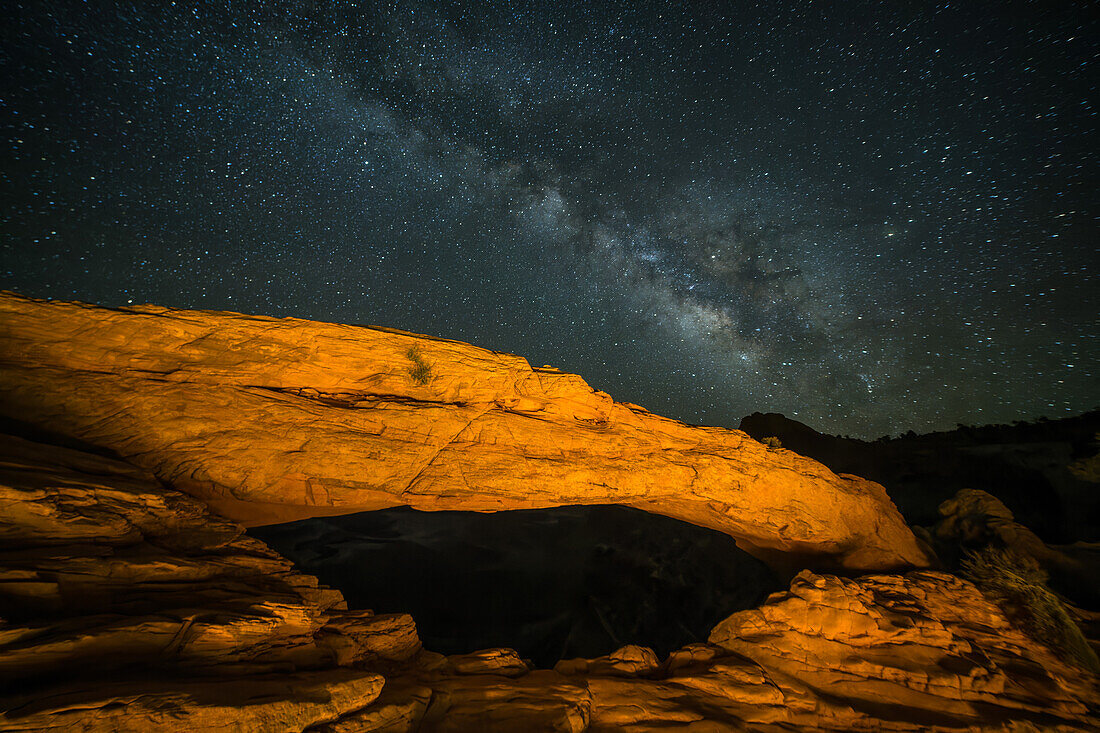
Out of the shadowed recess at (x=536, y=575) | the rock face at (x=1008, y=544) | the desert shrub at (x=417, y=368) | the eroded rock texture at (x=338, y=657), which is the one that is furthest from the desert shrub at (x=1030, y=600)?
the desert shrub at (x=417, y=368)

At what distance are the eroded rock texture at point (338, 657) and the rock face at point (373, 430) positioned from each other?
152 centimetres

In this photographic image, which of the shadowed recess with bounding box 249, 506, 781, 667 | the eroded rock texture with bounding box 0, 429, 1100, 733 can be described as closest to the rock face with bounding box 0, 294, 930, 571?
the eroded rock texture with bounding box 0, 429, 1100, 733

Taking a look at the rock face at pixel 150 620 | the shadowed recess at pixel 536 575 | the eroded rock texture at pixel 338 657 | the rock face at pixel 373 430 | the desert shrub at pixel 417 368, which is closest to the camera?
the rock face at pixel 150 620

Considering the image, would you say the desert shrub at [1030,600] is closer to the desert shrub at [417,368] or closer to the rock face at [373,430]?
the rock face at [373,430]

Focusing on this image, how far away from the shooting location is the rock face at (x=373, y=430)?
8.83 meters

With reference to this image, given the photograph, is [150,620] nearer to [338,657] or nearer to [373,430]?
[338,657]

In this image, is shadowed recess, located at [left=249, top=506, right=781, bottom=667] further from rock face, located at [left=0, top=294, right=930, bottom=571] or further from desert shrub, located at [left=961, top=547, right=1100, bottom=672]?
rock face, located at [left=0, top=294, right=930, bottom=571]

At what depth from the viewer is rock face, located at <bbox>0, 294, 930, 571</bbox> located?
29.0 ft

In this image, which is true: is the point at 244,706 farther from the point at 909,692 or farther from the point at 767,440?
the point at 767,440

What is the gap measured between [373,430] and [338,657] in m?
5.04

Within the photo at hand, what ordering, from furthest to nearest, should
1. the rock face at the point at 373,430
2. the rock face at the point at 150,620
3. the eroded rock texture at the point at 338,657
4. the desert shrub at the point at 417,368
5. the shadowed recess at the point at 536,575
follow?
the shadowed recess at the point at 536,575 → the desert shrub at the point at 417,368 → the rock face at the point at 373,430 → the eroded rock texture at the point at 338,657 → the rock face at the point at 150,620

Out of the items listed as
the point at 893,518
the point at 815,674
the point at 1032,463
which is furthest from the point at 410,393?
the point at 1032,463

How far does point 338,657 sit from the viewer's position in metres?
6.52

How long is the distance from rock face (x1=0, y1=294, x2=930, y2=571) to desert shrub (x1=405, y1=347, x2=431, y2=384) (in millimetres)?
30
